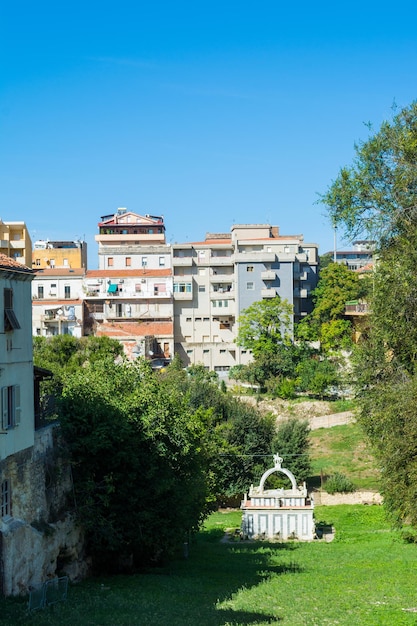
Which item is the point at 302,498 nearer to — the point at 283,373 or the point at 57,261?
the point at 283,373

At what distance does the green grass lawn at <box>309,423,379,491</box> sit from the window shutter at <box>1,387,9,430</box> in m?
31.1

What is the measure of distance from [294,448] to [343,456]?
576 cm

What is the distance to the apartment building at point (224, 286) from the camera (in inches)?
3332

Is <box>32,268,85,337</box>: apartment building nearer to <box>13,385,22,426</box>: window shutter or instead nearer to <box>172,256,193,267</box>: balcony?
<box>172,256,193,267</box>: balcony

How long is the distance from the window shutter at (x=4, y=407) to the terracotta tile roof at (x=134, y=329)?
187 feet

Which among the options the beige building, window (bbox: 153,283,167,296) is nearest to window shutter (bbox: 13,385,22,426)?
the beige building

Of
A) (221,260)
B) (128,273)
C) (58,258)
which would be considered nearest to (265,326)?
(221,260)

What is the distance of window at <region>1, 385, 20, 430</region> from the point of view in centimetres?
2265

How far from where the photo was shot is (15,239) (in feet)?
265

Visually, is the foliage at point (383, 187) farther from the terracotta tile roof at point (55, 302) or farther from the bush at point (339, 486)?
the terracotta tile roof at point (55, 302)

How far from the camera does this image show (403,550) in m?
33.6

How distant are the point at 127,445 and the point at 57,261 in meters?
74.8

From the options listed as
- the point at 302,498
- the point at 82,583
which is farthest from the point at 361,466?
the point at 82,583

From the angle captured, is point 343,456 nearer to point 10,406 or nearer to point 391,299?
point 391,299
